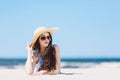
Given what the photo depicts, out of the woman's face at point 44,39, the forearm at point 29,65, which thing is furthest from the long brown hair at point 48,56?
the forearm at point 29,65

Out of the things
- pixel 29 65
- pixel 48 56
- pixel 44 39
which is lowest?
pixel 29 65

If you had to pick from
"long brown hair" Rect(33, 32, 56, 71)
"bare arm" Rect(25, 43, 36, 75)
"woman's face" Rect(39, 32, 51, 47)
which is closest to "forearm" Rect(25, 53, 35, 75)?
"bare arm" Rect(25, 43, 36, 75)

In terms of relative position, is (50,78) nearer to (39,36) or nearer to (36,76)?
(36,76)

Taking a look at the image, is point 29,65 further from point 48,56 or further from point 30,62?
point 48,56

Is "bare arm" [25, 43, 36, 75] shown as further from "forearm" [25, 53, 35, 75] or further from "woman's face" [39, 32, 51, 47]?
"woman's face" [39, 32, 51, 47]

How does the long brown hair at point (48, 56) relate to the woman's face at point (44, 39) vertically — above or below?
below

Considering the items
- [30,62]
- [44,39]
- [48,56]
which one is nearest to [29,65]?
[30,62]

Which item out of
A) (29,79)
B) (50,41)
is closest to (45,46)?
(50,41)

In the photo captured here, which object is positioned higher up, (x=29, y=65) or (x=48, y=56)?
(x=48, y=56)

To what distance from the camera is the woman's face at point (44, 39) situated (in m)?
7.67

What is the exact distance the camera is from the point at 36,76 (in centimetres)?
780

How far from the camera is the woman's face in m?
7.67

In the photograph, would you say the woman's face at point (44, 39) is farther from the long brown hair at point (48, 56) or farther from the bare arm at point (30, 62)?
the bare arm at point (30, 62)

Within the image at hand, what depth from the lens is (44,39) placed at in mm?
7711
